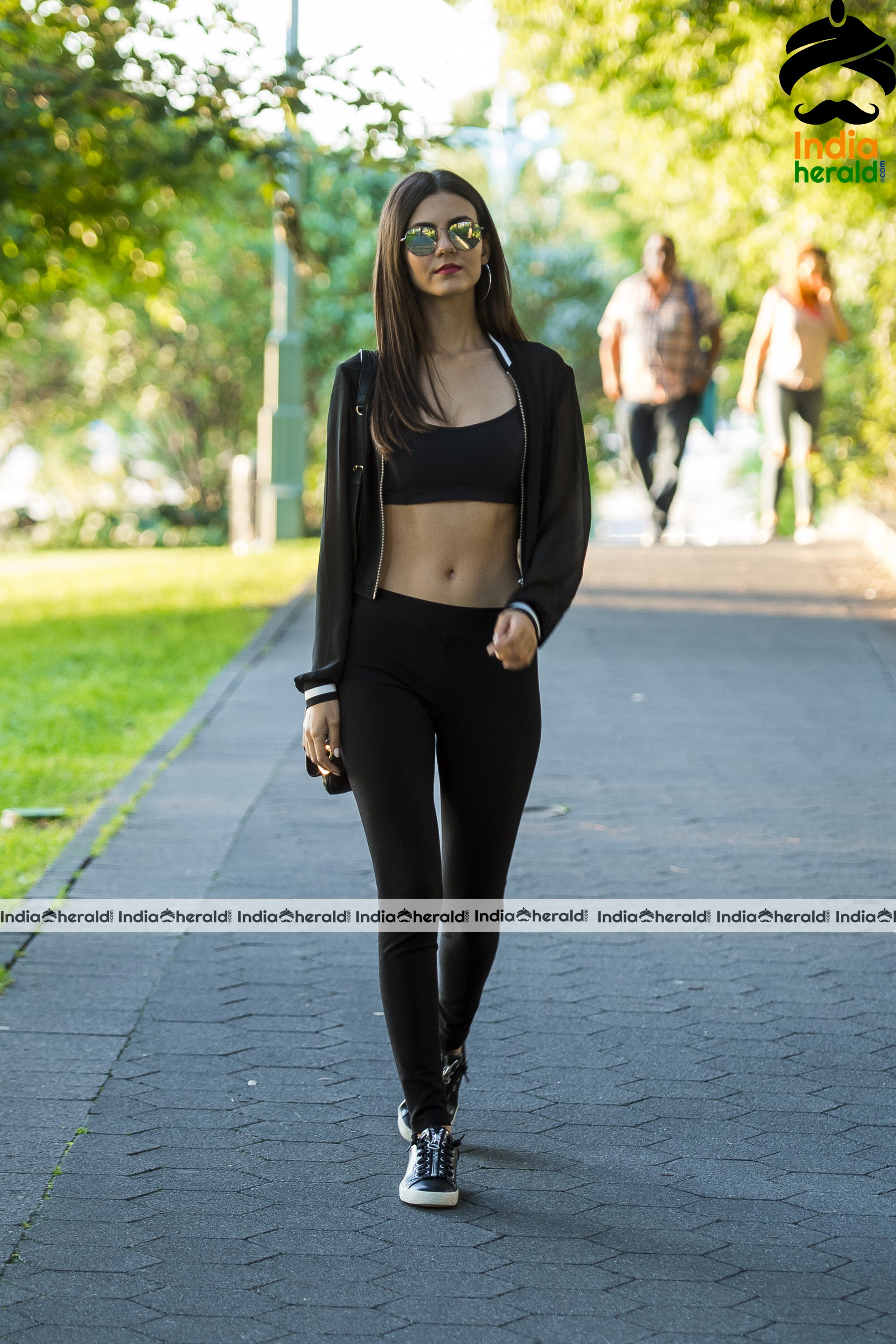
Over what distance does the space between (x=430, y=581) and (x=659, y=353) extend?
9.57 metres

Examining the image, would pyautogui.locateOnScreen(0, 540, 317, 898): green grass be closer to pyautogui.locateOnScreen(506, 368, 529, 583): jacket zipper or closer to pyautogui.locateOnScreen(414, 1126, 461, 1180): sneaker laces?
pyautogui.locateOnScreen(414, 1126, 461, 1180): sneaker laces

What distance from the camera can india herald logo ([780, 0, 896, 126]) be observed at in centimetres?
1233

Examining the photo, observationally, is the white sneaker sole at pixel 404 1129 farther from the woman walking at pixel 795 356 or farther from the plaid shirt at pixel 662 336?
the woman walking at pixel 795 356

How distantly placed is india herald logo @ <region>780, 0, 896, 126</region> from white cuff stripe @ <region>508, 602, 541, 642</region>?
9.93m

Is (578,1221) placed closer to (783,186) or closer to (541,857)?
(541,857)

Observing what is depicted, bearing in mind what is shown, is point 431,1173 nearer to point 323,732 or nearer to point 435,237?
point 323,732

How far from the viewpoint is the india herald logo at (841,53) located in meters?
12.3

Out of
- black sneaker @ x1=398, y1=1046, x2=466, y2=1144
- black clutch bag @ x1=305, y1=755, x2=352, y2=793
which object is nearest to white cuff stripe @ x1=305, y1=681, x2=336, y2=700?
black clutch bag @ x1=305, y1=755, x2=352, y2=793

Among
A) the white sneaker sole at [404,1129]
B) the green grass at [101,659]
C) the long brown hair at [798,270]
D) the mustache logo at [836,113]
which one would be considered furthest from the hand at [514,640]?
the long brown hair at [798,270]

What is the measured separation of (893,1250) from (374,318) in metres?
2.24

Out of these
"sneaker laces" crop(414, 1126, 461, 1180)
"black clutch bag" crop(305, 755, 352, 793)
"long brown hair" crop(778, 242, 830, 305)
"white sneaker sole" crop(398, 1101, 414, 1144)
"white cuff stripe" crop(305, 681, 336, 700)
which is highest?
"long brown hair" crop(778, 242, 830, 305)

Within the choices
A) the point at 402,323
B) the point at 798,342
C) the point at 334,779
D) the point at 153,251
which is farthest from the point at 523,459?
the point at 153,251

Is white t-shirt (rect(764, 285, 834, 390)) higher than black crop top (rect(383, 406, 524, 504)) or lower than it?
higher

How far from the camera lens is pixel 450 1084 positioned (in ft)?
12.9
